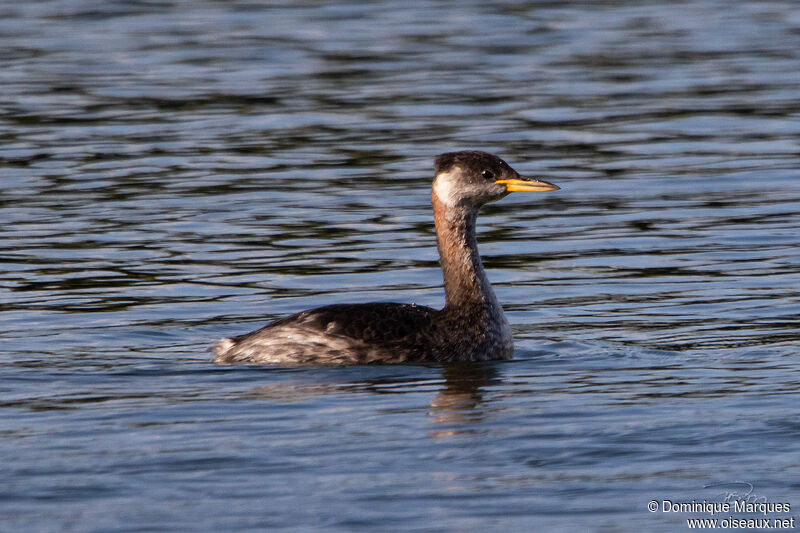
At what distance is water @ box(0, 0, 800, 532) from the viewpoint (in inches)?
374

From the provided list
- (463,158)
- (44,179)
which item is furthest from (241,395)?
(44,179)

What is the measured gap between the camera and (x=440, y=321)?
1287 centimetres

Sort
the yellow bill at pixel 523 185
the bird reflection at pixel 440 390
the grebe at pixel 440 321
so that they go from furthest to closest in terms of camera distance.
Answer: the yellow bill at pixel 523 185 → the grebe at pixel 440 321 → the bird reflection at pixel 440 390

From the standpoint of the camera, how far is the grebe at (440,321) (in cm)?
1248

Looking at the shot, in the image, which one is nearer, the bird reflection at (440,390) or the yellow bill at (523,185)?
the bird reflection at (440,390)

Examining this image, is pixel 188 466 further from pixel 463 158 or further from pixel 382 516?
pixel 463 158

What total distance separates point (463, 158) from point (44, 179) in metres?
9.46

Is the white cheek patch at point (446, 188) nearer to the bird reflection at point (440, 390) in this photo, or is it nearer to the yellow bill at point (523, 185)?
the yellow bill at point (523, 185)

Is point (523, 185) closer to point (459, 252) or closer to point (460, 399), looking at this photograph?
point (459, 252)

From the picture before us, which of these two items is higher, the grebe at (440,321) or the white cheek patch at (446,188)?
the white cheek patch at (446,188)

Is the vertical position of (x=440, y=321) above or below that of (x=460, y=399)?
above

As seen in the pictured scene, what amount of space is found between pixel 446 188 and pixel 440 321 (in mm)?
1005
